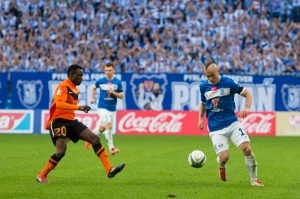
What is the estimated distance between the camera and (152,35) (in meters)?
35.1

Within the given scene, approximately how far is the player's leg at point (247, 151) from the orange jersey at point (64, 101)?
275 centimetres

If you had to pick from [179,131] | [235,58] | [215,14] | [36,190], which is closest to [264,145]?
[179,131]

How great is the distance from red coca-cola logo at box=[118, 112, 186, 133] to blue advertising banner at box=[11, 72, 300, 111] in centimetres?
176

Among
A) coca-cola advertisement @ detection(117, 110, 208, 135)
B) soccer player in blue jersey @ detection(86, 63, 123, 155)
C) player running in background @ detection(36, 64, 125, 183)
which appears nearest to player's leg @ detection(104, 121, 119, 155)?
soccer player in blue jersey @ detection(86, 63, 123, 155)

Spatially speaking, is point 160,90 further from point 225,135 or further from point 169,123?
point 225,135

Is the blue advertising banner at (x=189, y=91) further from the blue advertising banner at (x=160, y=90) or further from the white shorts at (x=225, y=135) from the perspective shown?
the white shorts at (x=225, y=135)

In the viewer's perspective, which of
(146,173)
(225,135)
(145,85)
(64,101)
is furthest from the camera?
(145,85)

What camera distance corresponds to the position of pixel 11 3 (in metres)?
36.4

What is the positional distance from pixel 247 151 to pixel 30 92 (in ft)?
63.9

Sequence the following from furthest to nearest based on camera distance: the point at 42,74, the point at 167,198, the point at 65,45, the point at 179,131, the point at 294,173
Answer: the point at 65,45
the point at 42,74
the point at 179,131
the point at 294,173
the point at 167,198

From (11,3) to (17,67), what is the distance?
12.5 ft

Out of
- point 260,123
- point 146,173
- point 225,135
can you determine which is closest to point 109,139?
point 146,173

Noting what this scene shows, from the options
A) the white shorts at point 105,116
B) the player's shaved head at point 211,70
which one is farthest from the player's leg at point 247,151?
the white shorts at point 105,116

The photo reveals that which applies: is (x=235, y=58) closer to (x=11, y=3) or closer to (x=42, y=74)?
(x=42, y=74)
